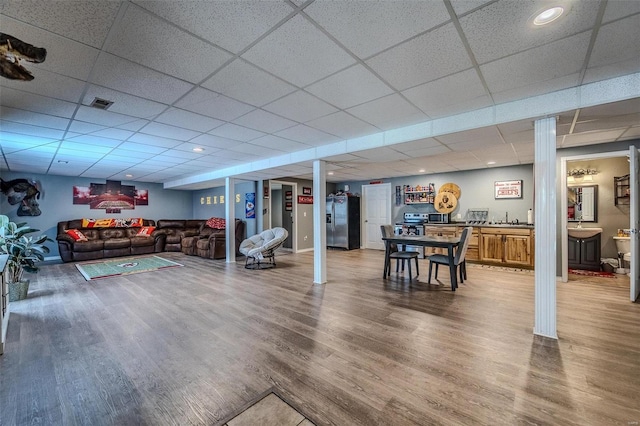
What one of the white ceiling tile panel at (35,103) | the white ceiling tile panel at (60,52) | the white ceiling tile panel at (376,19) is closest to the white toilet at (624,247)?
the white ceiling tile panel at (376,19)

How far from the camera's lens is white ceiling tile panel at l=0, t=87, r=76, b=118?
7.94ft

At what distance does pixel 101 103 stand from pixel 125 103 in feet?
0.75

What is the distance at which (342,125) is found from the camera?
3.46 metres

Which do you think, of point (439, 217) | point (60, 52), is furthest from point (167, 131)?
point (439, 217)

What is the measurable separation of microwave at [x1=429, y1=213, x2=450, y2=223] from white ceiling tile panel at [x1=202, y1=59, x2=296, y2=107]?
6.12 m

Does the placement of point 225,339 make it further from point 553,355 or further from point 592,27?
point 592,27

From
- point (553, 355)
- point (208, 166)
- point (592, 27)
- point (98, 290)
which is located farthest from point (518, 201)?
point (98, 290)

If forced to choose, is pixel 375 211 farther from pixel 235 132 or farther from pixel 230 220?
pixel 235 132

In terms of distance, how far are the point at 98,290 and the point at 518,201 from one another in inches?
345

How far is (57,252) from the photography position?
24.9ft

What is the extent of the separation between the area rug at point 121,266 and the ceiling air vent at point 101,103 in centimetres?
390

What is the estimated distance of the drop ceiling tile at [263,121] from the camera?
302cm

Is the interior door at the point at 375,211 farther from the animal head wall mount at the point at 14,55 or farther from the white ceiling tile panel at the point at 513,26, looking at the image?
the animal head wall mount at the point at 14,55

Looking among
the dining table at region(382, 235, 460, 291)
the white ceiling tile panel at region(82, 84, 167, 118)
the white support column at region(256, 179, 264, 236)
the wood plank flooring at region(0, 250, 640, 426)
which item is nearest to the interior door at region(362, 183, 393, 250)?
the white support column at region(256, 179, 264, 236)
